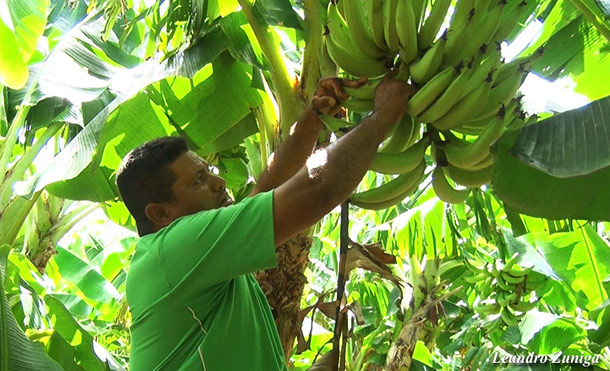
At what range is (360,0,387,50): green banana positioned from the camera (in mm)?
1310

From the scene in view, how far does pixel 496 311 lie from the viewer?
3592mm

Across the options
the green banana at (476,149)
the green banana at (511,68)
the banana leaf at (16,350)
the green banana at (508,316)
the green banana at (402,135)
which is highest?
the green banana at (511,68)

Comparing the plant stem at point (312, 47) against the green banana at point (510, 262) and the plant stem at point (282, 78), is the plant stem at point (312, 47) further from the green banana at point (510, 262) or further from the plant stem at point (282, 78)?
the green banana at point (510, 262)

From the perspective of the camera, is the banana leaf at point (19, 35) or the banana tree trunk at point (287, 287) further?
the banana tree trunk at point (287, 287)

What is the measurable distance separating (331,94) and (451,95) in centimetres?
33

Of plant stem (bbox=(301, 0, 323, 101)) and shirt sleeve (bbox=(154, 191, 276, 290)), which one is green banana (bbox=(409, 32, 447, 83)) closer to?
shirt sleeve (bbox=(154, 191, 276, 290))

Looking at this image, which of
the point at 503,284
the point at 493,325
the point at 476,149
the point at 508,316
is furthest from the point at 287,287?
the point at 493,325

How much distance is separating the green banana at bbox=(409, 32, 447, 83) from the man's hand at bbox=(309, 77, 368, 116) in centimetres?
15

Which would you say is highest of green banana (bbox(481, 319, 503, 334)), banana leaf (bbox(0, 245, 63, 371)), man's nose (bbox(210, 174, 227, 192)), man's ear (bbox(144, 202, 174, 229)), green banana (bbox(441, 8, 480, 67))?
green banana (bbox(441, 8, 480, 67))

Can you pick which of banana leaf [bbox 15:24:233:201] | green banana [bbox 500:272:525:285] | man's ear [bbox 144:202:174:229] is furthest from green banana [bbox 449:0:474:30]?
green banana [bbox 500:272:525:285]

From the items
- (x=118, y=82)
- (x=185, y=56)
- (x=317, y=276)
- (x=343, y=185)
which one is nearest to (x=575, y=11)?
(x=343, y=185)

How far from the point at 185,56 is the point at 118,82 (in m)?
0.43

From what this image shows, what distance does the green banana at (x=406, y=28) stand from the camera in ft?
4.09

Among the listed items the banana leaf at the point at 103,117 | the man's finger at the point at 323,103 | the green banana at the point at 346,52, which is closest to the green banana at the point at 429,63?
the green banana at the point at 346,52
